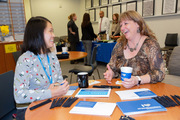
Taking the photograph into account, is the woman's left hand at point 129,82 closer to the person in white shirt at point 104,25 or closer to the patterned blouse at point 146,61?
the patterned blouse at point 146,61

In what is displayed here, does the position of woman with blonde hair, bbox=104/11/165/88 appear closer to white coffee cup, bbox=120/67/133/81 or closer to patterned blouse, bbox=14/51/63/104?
white coffee cup, bbox=120/67/133/81

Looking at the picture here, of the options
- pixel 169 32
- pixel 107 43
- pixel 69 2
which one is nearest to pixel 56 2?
pixel 69 2

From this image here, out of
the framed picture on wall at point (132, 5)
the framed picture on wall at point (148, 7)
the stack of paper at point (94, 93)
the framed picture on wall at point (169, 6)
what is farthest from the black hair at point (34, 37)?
the framed picture on wall at point (132, 5)

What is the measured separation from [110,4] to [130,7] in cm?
119

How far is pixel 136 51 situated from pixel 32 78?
3.36 feet

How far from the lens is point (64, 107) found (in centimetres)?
94

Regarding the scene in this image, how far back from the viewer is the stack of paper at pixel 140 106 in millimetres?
832

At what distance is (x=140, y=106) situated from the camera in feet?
2.87

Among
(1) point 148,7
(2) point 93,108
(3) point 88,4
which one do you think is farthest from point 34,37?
(3) point 88,4

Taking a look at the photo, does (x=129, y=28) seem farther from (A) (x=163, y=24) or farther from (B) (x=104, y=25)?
(B) (x=104, y=25)

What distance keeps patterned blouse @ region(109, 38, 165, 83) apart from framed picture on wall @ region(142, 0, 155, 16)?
13.9ft

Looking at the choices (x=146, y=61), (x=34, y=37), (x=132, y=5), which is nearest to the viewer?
(x=34, y=37)

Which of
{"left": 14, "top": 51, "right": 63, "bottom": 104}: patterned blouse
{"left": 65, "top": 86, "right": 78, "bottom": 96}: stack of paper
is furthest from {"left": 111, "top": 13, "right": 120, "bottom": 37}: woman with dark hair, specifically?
{"left": 65, "top": 86, "right": 78, "bottom": 96}: stack of paper

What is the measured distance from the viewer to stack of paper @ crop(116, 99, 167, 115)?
0.83 meters
